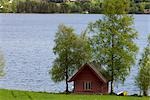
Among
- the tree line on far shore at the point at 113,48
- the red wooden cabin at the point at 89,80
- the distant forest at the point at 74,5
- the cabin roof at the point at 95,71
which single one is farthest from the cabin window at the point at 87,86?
the distant forest at the point at 74,5

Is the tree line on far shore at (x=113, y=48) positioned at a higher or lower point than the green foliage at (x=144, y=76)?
higher

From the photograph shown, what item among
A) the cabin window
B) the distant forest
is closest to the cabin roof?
the cabin window

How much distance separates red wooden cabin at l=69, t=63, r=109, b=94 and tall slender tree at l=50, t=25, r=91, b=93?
5.42 feet

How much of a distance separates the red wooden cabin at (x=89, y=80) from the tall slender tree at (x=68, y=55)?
A: 1652mm

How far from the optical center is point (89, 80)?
3906 centimetres

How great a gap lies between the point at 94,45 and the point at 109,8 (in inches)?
122

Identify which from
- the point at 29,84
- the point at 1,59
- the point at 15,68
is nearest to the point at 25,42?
the point at 15,68

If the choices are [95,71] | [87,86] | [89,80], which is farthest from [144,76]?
[87,86]

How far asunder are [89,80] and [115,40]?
3.74m

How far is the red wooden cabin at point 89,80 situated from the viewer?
3847 cm

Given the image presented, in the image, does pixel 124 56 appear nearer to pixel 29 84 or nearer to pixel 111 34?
pixel 111 34

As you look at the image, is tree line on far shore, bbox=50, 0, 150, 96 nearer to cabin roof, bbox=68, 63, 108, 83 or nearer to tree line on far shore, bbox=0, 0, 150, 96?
tree line on far shore, bbox=0, 0, 150, 96

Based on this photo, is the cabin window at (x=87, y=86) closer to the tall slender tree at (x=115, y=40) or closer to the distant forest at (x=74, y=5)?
the tall slender tree at (x=115, y=40)

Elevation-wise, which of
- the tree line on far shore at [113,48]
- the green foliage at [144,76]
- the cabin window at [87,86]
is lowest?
the cabin window at [87,86]
